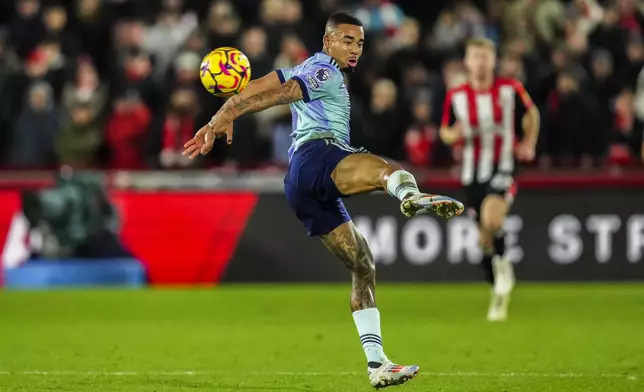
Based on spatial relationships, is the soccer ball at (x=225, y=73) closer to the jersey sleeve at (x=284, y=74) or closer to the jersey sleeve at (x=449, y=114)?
the jersey sleeve at (x=284, y=74)

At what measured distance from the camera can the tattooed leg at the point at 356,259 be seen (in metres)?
7.62

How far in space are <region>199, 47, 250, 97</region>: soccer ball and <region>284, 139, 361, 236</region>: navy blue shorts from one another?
0.58 metres

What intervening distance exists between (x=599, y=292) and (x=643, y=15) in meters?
5.30

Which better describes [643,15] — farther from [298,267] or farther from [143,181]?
[143,181]

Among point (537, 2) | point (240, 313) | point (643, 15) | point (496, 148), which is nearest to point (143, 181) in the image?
point (240, 313)

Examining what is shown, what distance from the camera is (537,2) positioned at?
18359 millimetres

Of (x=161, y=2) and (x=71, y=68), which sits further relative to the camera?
(x=161, y=2)

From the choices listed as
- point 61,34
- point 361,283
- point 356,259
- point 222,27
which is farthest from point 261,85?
point 61,34

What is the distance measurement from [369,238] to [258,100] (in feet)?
27.8

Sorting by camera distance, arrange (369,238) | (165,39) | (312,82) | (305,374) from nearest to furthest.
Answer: (312,82)
(305,374)
(369,238)
(165,39)

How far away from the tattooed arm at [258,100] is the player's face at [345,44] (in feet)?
1.65

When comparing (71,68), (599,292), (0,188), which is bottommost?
(599,292)

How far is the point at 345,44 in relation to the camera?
7641mm

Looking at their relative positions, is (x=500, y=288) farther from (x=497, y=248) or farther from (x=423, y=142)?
(x=423, y=142)
